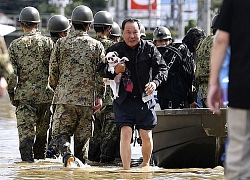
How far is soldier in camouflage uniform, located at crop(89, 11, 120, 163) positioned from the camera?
1262cm

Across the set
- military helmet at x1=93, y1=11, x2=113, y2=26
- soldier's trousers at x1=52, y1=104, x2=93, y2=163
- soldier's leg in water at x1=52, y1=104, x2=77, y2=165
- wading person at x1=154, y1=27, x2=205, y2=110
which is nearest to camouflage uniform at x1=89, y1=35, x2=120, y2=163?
military helmet at x1=93, y1=11, x2=113, y2=26

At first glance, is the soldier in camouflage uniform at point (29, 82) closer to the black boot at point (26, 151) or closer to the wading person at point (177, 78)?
the black boot at point (26, 151)

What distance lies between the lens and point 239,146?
19.7 feet

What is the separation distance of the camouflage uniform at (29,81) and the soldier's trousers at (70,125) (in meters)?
0.90

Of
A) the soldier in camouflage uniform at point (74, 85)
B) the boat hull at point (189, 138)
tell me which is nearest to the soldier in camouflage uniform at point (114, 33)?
the boat hull at point (189, 138)

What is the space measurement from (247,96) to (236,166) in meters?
0.46

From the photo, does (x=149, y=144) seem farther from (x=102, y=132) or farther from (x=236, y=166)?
(x=236, y=166)

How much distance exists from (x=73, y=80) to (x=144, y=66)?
1.04 m

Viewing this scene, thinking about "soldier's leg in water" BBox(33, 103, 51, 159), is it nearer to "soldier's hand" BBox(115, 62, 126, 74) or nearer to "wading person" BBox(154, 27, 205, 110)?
"wading person" BBox(154, 27, 205, 110)

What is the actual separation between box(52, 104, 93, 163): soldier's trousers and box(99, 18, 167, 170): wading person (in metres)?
0.75

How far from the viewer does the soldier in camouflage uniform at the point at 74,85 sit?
11031 mm

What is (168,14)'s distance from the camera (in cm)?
5569

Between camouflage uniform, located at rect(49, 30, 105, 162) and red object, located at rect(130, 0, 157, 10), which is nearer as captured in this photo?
camouflage uniform, located at rect(49, 30, 105, 162)

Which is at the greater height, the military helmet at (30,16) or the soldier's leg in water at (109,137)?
the military helmet at (30,16)
